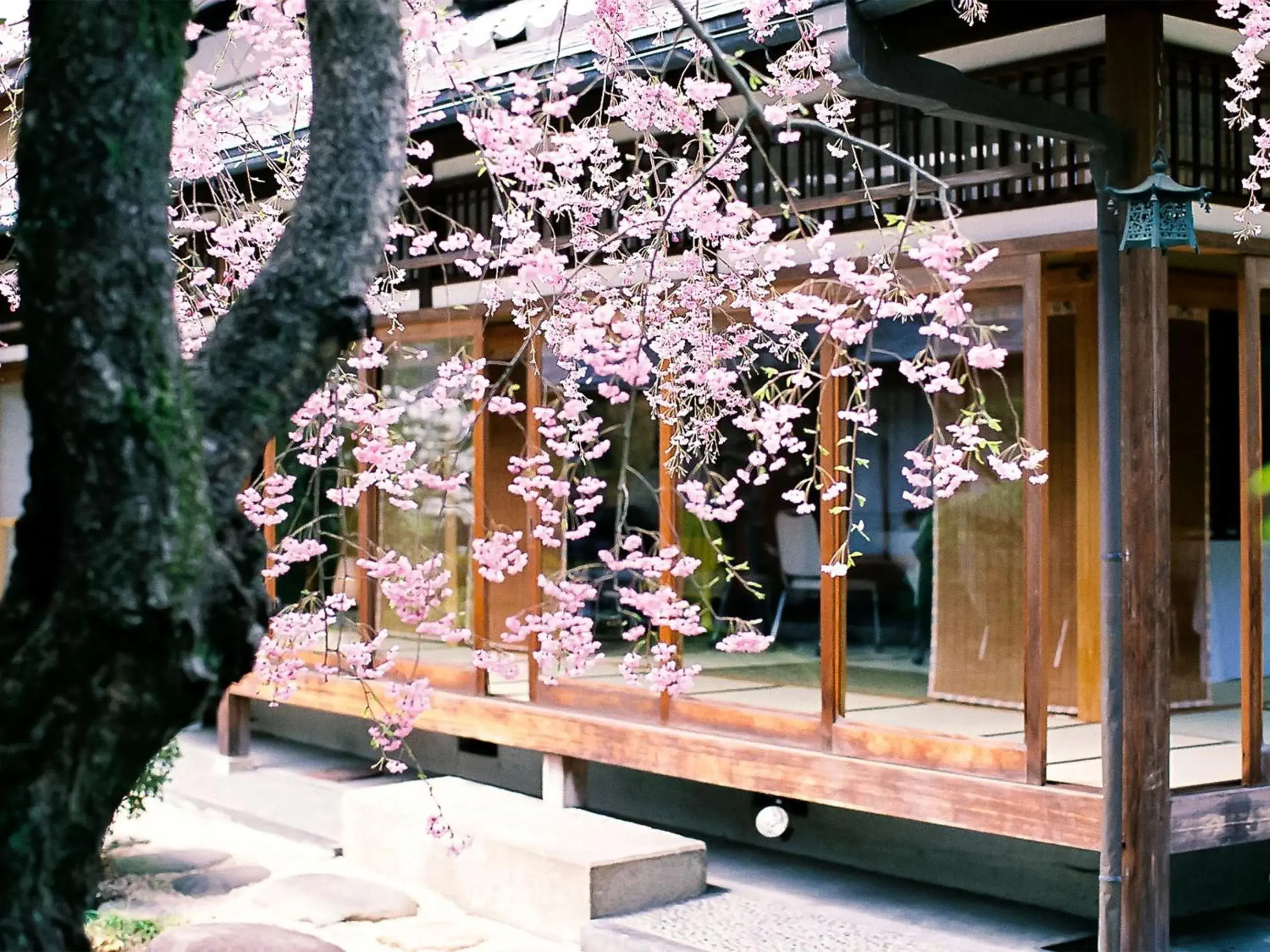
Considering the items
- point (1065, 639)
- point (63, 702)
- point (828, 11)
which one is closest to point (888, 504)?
point (1065, 639)

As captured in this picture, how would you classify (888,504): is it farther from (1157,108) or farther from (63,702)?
(63,702)

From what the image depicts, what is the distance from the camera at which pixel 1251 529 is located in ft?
21.1

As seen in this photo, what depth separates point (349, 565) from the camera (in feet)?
37.2

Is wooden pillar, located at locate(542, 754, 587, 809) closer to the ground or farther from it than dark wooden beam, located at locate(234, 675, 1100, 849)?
closer to the ground

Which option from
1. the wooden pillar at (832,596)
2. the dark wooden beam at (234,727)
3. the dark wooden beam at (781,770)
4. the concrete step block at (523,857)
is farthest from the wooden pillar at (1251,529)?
the dark wooden beam at (234,727)

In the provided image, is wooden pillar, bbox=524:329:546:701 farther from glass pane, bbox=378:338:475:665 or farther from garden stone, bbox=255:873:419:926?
garden stone, bbox=255:873:419:926

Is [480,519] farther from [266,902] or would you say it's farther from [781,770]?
[781,770]

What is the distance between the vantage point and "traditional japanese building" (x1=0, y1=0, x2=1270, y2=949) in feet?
19.2

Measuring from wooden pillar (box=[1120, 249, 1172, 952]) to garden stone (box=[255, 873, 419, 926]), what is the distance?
3.56m

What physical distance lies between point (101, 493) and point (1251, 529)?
542 centimetres

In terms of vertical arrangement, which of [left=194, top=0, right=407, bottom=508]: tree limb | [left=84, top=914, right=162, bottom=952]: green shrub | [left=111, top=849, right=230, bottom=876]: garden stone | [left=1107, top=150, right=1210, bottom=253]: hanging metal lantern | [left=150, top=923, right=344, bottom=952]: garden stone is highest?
[left=1107, top=150, right=1210, bottom=253]: hanging metal lantern

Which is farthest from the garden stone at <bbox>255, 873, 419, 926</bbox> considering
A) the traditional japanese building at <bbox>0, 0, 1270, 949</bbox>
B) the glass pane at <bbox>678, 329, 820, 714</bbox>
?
the glass pane at <bbox>678, 329, 820, 714</bbox>

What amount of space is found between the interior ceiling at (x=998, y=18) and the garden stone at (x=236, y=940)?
4370 mm

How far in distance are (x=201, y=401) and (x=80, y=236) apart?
14.0 inches
